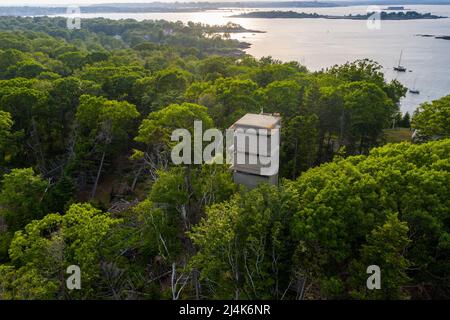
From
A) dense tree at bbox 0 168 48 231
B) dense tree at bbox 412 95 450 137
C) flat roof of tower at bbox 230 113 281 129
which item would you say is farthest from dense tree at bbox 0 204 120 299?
dense tree at bbox 412 95 450 137

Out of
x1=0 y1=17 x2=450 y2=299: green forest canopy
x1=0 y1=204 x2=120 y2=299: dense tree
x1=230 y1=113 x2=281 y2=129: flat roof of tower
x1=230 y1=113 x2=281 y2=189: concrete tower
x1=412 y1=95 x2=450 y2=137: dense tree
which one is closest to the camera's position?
x1=0 y1=204 x2=120 y2=299: dense tree

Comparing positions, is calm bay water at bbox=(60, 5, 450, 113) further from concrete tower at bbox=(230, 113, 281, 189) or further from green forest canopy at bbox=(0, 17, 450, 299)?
concrete tower at bbox=(230, 113, 281, 189)

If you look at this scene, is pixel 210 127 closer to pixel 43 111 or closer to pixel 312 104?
pixel 312 104

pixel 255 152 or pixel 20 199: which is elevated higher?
pixel 255 152

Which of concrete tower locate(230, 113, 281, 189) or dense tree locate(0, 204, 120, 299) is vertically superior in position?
concrete tower locate(230, 113, 281, 189)

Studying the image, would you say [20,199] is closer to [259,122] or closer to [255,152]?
[255,152]

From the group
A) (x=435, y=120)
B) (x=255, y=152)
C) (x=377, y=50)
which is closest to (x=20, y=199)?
(x=255, y=152)

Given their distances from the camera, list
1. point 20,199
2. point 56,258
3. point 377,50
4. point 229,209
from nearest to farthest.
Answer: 1. point 56,258
2. point 229,209
3. point 20,199
4. point 377,50

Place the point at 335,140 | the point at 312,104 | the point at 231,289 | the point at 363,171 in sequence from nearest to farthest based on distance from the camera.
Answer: the point at 231,289 → the point at 363,171 → the point at 312,104 → the point at 335,140

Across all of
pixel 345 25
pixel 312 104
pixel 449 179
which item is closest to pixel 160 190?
pixel 449 179

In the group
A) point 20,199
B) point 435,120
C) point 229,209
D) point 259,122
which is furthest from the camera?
point 435,120

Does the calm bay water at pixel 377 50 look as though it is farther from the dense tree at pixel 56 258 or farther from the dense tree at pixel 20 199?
the dense tree at pixel 56 258
